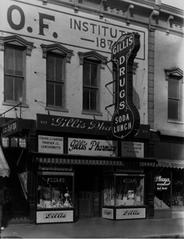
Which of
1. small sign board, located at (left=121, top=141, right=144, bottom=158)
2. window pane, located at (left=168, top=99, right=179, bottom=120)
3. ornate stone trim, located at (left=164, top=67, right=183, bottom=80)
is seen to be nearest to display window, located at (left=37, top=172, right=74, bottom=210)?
small sign board, located at (left=121, top=141, right=144, bottom=158)

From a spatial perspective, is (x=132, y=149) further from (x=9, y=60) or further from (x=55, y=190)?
(x=9, y=60)

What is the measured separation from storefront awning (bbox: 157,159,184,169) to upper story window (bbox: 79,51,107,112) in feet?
12.0

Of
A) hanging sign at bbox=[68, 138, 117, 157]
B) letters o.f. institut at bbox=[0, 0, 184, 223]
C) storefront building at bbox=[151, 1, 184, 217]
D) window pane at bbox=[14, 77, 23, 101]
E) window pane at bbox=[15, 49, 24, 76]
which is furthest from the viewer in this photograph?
storefront building at bbox=[151, 1, 184, 217]

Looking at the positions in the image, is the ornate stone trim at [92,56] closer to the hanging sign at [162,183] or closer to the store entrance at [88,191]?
the store entrance at [88,191]

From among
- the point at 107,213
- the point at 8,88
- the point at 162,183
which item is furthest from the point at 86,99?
the point at 162,183

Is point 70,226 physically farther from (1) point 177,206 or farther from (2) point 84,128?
(1) point 177,206

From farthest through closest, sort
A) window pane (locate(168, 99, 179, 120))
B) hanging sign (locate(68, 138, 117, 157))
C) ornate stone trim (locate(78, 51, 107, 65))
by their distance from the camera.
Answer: window pane (locate(168, 99, 179, 120)) < ornate stone trim (locate(78, 51, 107, 65)) < hanging sign (locate(68, 138, 117, 157))

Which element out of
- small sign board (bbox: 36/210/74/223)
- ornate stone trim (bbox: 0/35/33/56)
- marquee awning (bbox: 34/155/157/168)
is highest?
ornate stone trim (bbox: 0/35/33/56)

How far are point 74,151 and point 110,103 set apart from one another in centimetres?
274

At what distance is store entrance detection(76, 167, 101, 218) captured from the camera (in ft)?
61.6

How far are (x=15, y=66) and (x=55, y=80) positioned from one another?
1712 mm

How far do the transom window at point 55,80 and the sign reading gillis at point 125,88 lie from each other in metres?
2.09

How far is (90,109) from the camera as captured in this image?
1881cm

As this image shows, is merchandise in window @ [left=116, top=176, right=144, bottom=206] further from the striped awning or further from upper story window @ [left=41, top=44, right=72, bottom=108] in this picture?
upper story window @ [left=41, top=44, right=72, bottom=108]
